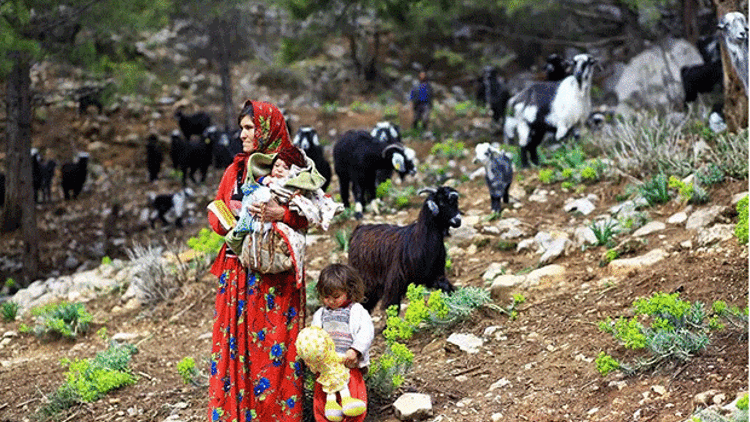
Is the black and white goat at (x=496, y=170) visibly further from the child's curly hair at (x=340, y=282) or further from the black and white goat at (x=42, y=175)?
the black and white goat at (x=42, y=175)

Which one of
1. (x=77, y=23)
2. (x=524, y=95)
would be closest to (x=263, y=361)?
(x=524, y=95)

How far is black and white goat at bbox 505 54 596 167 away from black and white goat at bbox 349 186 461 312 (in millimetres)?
4404

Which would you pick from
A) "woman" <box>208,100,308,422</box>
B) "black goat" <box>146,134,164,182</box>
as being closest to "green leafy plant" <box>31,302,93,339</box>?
"woman" <box>208,100,308,422</box>

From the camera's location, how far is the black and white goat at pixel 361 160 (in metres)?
9.11

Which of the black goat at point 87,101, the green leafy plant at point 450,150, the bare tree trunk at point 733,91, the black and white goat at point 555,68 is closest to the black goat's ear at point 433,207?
the bare tree trunk at point 733,91

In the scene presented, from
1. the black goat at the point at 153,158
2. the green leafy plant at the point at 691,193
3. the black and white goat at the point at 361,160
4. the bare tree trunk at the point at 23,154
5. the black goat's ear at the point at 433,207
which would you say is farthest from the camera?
the black goat at the point at 153,158

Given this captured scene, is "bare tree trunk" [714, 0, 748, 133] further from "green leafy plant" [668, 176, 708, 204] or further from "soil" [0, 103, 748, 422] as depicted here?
"green leafy plant" [668, 176, 708, 204]

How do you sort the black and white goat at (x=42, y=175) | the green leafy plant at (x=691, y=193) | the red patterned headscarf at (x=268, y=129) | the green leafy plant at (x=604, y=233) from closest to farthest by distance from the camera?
the red patterned headscarf at (x=268, y=129), the green leafy plant at (x=604, y=233), the green leafy plant at (x=691, y=193), the black and white goat at (x=42, y=175)

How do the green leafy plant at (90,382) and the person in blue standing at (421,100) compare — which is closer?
the green leafy plant at (90,382)

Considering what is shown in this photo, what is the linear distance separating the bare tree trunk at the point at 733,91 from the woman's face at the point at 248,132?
5.97m

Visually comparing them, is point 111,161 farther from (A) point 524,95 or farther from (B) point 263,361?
(B) point 263,361

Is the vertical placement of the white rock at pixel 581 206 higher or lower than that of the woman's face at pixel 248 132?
lower

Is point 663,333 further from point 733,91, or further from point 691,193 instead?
point 733,91

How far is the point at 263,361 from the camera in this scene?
4.58m
